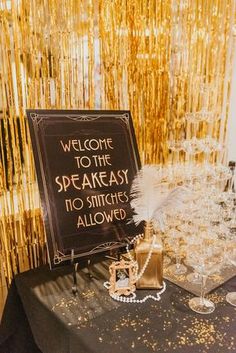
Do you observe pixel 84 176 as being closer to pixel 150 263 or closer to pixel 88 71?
pixel 150 263

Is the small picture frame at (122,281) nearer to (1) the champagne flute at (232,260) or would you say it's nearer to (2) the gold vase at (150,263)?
(2) the gold vase at (150,263)

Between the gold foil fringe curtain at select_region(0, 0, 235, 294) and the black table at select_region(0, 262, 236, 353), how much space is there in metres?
0.38

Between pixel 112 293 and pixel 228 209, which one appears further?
pixel 228 209

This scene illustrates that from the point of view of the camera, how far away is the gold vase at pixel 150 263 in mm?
1103

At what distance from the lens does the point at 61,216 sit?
1.17 meters

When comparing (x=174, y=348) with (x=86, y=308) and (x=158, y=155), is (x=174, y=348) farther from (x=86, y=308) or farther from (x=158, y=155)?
(x=158, y=155)

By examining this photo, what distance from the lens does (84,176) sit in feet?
4.15

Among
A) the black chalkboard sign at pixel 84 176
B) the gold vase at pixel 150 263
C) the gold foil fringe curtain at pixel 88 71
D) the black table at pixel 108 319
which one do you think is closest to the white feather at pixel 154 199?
the gold vase at pixel 150 263

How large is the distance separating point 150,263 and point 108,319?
0.79 ft

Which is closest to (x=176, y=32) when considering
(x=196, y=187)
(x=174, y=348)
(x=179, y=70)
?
(x=179, y=70)

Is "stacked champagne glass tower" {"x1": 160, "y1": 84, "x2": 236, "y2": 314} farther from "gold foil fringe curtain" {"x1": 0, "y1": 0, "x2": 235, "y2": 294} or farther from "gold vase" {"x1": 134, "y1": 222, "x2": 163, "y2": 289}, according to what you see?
"gold foil fringe curtain" {"x1": 0, "y1": 0, "x2": 235, "y2": 294}

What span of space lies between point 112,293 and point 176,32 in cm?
160

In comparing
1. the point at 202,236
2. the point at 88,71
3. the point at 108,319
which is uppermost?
the point at 88,71

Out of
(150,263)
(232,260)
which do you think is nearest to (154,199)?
(150,263)
